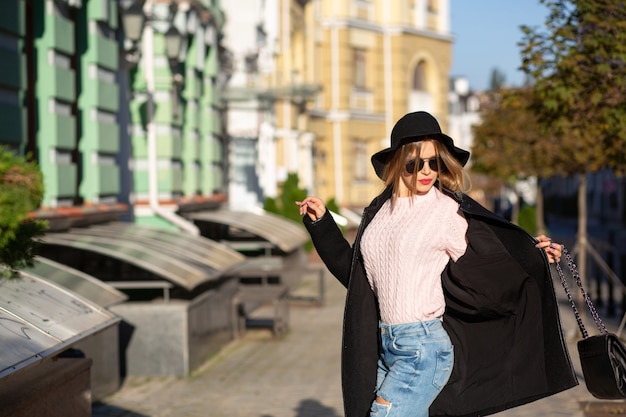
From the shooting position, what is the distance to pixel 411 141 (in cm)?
481

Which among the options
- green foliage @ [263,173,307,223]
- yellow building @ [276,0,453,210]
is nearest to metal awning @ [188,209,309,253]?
green foliage @ [263,173,307,223]

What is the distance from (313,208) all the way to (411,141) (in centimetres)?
51

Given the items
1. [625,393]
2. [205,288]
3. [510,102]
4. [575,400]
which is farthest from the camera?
[205,288]

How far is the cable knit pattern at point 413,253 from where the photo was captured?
4.68 meters

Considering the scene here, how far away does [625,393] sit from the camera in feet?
17.1

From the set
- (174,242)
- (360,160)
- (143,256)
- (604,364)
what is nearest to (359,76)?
(360,160)

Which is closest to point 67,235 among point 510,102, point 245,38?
point 510,102

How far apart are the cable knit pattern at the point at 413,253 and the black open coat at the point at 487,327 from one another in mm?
56

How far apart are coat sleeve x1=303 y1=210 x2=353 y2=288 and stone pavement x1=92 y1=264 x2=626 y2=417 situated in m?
5.00

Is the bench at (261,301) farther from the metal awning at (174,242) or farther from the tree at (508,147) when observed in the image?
the tree at (508,147)

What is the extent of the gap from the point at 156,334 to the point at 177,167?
8814 millimetres

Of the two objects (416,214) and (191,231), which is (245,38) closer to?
(191,231)

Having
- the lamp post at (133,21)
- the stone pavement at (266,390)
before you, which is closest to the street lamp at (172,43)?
the lamp post at (133,21)

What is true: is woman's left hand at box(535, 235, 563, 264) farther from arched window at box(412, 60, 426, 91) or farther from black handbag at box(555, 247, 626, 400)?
arched window at box(412, 60, 426, 91)
